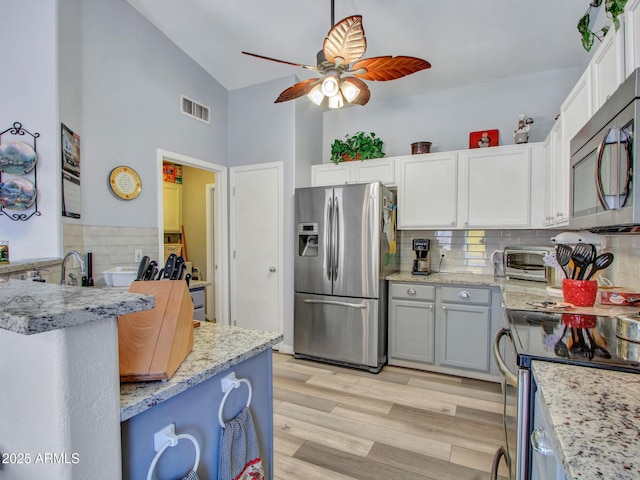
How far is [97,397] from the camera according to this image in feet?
2.02

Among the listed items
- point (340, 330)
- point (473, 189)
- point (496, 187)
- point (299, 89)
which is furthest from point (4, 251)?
point (496, 187)

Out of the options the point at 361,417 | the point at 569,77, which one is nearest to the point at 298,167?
the point at 361,417

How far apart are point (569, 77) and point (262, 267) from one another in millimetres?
3636

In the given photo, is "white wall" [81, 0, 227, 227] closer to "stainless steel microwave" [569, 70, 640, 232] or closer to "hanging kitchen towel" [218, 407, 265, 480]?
"hanging kitchen towel" [218, 407, 265, 480]

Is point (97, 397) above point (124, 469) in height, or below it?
above

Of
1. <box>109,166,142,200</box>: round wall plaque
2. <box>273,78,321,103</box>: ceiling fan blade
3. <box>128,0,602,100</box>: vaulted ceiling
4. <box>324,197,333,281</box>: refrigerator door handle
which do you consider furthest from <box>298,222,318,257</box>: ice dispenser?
<box>128,0,602,100</box>: vaulted ceiling

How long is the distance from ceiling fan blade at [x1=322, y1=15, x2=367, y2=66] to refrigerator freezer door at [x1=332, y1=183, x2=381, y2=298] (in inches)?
51.6

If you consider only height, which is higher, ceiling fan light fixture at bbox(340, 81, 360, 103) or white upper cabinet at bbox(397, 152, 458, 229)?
ceiling fan light fixture at bbox(340, 81, 360, 103)

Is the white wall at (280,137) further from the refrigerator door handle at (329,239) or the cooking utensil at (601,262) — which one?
the cooking utensil at (601,262)

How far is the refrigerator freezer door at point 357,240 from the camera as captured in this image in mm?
3137

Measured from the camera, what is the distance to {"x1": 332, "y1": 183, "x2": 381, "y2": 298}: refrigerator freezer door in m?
3.14

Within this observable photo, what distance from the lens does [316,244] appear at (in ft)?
11.4

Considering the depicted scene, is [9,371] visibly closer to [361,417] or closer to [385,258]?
[361,417]

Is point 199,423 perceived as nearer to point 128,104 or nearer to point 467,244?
point 128,104
